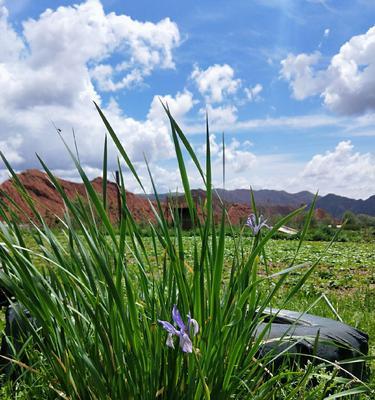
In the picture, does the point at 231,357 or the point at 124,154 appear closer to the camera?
the point at 124,154

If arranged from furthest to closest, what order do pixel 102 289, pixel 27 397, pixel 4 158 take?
pixel 27 397, pixel 102 289, pixel 4 158

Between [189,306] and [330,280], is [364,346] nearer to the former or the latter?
[189,306]

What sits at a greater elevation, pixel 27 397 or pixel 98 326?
pixel 98 326

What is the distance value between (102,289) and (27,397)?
0.50 m

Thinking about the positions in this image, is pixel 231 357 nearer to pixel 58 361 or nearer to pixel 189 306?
pixel 189 306

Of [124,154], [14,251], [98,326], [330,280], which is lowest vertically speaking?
[330,280]

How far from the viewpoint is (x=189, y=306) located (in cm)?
116

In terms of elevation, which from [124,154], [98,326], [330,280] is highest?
[124,154]

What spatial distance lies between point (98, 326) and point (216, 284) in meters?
0.29

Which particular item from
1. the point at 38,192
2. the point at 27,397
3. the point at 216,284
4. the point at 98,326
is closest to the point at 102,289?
the point at 98,326

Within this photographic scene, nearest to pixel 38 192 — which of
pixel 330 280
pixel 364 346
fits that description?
pixel 330 280

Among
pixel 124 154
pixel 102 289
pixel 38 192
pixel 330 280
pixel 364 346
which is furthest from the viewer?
pixel 38 192

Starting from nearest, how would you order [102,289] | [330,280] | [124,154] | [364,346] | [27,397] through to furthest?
[124,154], [102,289], [27,397], [364,346], [330,280]

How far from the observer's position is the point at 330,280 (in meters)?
5.78
